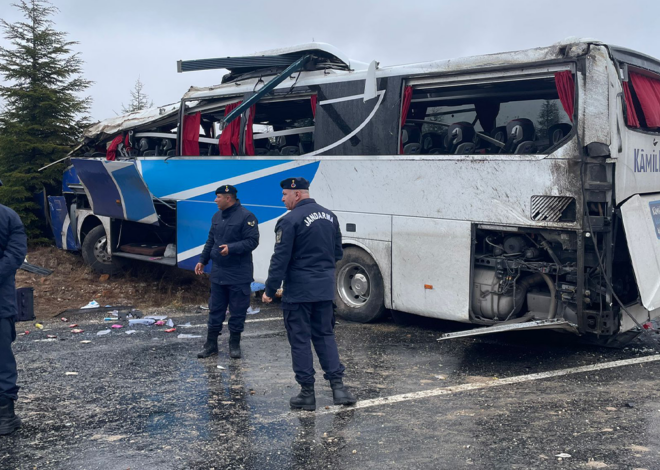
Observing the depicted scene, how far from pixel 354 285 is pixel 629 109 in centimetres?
369

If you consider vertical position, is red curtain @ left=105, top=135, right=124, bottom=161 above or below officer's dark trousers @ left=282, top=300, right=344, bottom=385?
above

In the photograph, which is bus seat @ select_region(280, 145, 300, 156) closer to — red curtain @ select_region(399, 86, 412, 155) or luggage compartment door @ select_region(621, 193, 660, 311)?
red curtain @ select_region(399, 86, 412, 155)

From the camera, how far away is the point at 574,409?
195 inches

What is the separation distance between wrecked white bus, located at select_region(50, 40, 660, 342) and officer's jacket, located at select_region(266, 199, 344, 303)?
85.9 inches


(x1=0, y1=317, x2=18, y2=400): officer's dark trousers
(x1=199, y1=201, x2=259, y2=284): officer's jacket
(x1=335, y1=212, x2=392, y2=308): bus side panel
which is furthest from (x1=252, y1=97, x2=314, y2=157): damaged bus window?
(x1=0, y1=317, x2=18, y2=400): officer's dark trousers

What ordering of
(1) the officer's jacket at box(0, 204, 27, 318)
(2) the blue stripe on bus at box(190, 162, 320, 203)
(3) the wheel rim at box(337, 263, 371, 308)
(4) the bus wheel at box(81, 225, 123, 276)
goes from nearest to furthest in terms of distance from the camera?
(1) the officer's jacket at box(0, 204, 27, 318)
(3) the wheel rim at box(337, 263, 371, 308)
(2) the blue stripe on bus at box(190, 162, 320, 203)
(4) the bus wheel at box(81, 225, 123, 276)

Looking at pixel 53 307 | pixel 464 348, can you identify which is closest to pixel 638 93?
pixel 464 348

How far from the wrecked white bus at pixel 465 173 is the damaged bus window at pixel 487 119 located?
0.05ft

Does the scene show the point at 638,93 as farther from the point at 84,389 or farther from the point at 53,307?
the point at 53,307

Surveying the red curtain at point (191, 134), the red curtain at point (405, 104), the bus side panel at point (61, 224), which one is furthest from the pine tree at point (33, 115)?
the red curtain at point (405, 104)

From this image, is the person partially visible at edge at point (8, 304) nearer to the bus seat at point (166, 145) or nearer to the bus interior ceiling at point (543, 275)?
the bus interior ceiling at point (543, 275)

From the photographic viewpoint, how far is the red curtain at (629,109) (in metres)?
6.20

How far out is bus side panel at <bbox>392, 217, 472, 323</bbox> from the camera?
692cm

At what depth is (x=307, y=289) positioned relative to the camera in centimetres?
512
